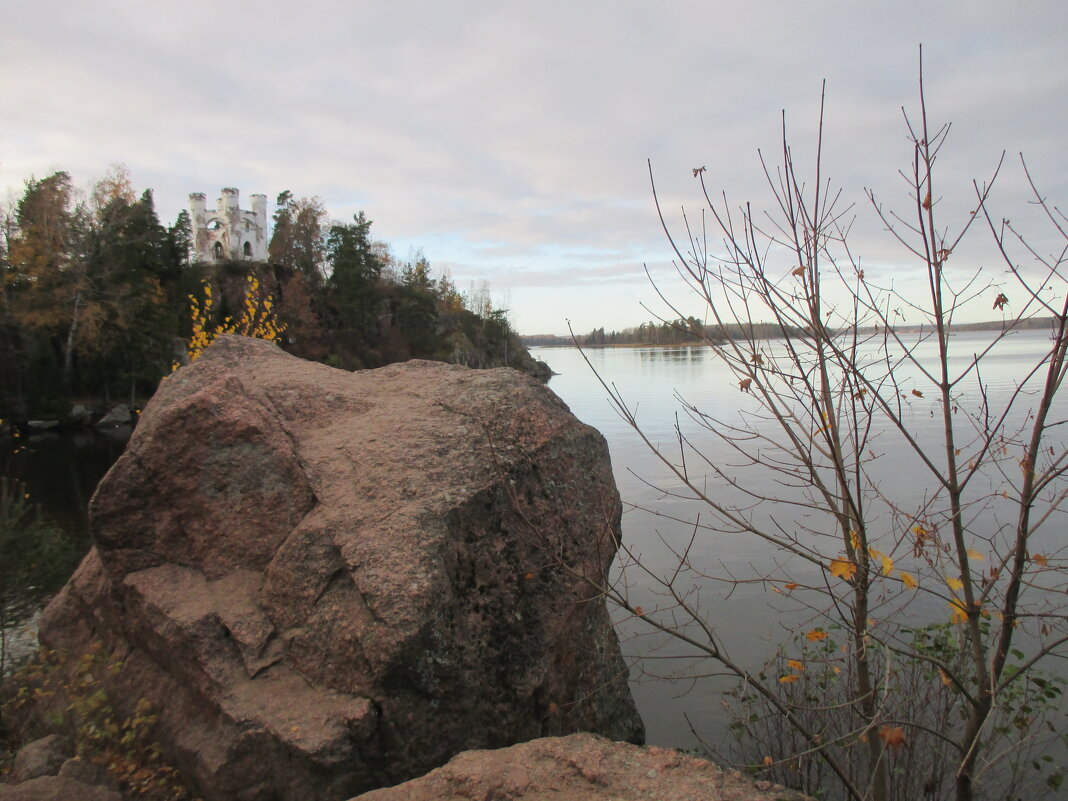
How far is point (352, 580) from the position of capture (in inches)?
170

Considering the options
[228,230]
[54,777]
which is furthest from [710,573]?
[228,230]

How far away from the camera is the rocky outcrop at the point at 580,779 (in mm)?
3168

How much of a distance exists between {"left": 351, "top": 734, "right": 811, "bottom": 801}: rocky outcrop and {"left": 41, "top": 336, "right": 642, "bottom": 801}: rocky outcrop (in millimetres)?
754

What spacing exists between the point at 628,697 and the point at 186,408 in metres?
3.94

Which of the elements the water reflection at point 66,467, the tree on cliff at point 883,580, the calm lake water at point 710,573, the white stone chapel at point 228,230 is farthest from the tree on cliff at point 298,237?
the tree on cliff at point 883,580

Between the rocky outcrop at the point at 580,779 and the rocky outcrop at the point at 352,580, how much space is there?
75 centimetres

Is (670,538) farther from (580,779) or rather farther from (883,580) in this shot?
(580,779)

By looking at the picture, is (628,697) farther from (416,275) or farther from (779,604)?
(416,275)

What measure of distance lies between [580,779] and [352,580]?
1747mm

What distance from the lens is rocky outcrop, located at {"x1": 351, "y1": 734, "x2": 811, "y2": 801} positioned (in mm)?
3168

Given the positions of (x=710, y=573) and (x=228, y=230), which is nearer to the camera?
(x=710, y=573)

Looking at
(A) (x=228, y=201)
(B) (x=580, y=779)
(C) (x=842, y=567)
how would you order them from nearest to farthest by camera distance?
(C) (x=842, y=567) → (B) (x=580, y=779) → (A) (x=228, y=201)

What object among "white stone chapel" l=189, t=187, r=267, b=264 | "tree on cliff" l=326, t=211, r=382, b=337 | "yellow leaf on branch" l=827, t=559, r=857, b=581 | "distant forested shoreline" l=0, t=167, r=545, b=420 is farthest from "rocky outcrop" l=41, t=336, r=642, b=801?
"white stone chapel" l=189, t=187, r=267, b=264

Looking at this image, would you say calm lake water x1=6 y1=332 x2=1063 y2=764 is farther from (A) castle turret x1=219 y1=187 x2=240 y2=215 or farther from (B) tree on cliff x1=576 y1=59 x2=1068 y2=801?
(A) castle turret x1=219 y1=187 x2=240 y2=215
